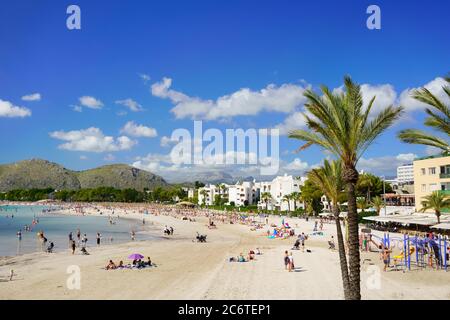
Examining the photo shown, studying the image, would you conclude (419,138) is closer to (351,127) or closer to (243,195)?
(351,127)

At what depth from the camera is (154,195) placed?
173 m

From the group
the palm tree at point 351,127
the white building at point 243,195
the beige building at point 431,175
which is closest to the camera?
the palm tree at point 351,127

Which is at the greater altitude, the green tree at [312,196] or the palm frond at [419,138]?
the palm frond at [419,138]

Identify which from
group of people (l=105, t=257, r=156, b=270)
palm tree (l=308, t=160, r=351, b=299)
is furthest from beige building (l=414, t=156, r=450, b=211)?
group of people (l=105, t=257, r=156, b=270)

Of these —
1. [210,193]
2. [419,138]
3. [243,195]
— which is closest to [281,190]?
[243,195]

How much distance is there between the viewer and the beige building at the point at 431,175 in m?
42.4

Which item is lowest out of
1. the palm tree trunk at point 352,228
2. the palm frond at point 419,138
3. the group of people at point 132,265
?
the group of people at point 132,265

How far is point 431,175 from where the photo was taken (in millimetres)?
44375

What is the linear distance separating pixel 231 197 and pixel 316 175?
116964mm

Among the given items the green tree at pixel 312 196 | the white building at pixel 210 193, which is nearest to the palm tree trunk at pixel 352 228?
the green tree at pixel 312 196

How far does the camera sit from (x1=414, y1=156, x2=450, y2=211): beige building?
4241cm

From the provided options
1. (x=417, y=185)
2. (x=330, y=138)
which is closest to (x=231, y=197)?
(x=417, y=185)

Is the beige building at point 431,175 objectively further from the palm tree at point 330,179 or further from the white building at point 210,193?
the white building at point 210,193

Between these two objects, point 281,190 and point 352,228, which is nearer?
point 352,228
